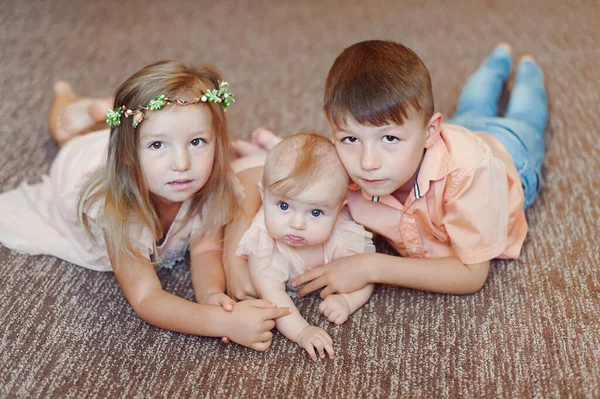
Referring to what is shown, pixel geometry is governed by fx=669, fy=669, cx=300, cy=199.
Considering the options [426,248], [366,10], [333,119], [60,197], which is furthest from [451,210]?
[366,10]

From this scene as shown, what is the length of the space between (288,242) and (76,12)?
1.61 m

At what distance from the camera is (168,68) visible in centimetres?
112

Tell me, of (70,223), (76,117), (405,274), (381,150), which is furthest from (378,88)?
(76,117)

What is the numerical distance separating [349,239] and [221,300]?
→ 0.26m

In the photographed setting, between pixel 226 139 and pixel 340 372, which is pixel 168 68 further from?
pixel 340 372

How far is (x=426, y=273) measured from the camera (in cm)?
115

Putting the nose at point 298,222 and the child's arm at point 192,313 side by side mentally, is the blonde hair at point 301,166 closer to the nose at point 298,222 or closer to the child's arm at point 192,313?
the nose at point 298,222

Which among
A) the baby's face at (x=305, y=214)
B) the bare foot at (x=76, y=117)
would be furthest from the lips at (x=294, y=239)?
the bare foot at (x=76, y=117)

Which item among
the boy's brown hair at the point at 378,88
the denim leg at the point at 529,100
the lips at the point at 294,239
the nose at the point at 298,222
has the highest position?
the boy's brown hair at the point at 378,88

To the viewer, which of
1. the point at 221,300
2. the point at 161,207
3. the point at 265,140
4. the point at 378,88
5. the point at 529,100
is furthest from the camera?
the point at 529,100

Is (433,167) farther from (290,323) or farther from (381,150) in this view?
(290,323)

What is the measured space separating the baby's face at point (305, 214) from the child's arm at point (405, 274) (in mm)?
71

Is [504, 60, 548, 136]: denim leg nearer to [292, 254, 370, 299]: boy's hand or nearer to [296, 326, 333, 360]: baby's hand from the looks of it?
[292, 254, 370, 299]: boy's hand

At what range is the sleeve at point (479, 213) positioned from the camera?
1130 millimetres
